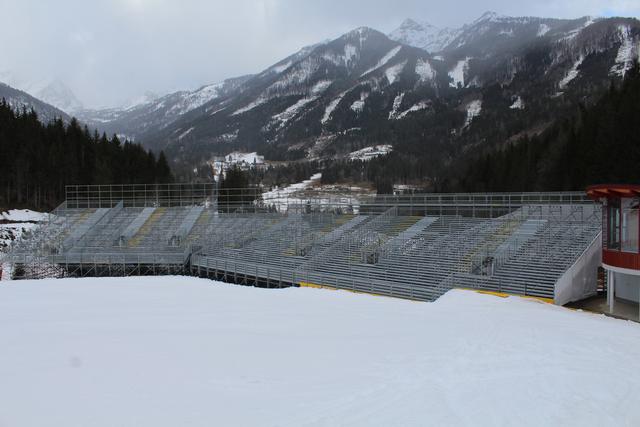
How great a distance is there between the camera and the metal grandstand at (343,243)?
21.8m

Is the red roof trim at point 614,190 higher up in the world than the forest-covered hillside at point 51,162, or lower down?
lower down

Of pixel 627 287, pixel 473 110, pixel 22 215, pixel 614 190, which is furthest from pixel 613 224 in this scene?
pixel 473 110

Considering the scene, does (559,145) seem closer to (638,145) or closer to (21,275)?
(638,145)

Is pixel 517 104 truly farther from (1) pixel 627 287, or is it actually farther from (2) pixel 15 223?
(1) pixel 627 287

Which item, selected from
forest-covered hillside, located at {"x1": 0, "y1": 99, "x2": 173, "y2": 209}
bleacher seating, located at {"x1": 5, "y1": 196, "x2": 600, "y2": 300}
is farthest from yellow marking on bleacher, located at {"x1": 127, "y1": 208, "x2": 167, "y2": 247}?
forest-covered hillside, located at {"x1": 0, "y1": 99, "x2": 173, "y2": 209}

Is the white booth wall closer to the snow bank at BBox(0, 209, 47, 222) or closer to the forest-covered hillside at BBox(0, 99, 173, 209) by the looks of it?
the snow bank at BBox(0, 209, 47, 222)

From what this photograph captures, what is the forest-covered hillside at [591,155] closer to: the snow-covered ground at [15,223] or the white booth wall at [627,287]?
the white booth wall at [627,287]

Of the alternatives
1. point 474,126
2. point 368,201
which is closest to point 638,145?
point 368,201

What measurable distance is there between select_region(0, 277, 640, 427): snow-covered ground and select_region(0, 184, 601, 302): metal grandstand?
6690 mm

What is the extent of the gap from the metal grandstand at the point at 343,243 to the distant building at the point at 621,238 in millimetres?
1847

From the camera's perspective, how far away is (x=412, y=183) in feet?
457

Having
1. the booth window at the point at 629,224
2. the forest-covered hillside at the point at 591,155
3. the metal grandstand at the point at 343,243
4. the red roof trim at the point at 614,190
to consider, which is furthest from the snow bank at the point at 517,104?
the red roof trim at the point at 614,190

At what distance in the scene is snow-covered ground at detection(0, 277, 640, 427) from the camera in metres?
6.54

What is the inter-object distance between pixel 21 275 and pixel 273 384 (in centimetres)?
3245
